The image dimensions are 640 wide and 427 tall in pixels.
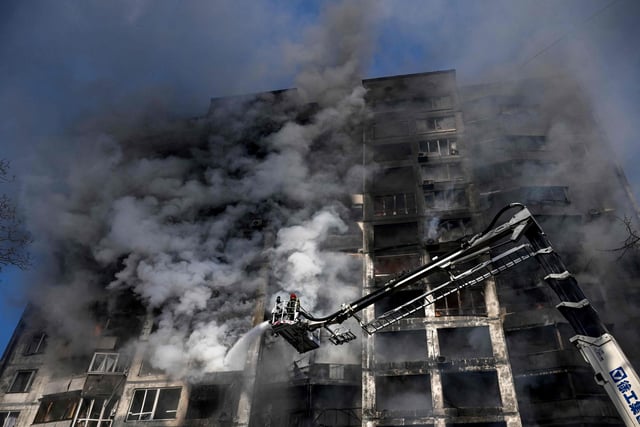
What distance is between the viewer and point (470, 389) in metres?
23.6

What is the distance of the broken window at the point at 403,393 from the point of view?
912 inches

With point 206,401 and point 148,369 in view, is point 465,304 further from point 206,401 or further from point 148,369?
point 148,369

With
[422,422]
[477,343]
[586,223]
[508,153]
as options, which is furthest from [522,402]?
[508,153]

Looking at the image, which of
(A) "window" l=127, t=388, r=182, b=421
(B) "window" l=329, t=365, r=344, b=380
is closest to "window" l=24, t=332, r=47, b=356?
(A) "window" l=127, t=388, r=182, b=421

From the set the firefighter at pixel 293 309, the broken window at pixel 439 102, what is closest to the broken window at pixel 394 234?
the broken window at pixel 439 102

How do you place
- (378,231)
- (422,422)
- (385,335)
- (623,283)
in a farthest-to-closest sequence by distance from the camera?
1. (378,231)
2. (385,335)
3. (623,283)
4. (422,422)

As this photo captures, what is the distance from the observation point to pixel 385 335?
25547 millimetres

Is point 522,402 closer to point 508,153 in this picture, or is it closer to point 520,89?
point 508,153

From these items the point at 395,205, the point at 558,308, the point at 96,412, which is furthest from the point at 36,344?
the point at 558,308

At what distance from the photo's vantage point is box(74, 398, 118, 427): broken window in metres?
24.6

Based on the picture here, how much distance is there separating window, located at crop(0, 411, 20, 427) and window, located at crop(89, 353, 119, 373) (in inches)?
224

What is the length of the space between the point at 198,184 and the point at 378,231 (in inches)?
523

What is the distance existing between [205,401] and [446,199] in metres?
19.3

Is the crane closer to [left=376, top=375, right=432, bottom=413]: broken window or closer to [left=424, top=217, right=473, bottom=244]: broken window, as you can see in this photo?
[left=376, top=375, right=432, bottom=413]: broken window
